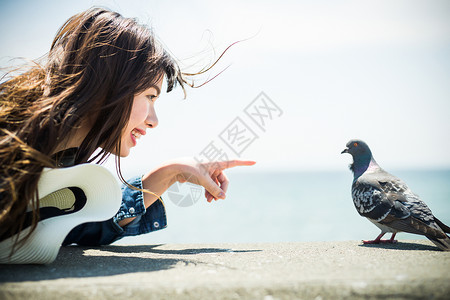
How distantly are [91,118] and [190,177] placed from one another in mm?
614

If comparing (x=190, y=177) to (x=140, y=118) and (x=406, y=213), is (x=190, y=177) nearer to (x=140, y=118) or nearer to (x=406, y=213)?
(x=140, y=118)

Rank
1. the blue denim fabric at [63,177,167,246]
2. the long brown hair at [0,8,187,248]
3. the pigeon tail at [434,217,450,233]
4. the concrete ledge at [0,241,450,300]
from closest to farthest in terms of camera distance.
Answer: the concrete ledge at [0,241,450,300] → the long brown hair at [0,8,187,248] → the blue denim fabric at [63,177,167,246] → the pigeon tail at [434,217,450,233]

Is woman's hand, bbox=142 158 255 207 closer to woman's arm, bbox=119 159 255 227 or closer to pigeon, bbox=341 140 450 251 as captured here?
woman's arm, bbox=119 159 255 227

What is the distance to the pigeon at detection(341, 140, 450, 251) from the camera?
2.18 metres

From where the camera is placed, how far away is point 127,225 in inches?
86.4

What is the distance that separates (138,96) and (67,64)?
0.39 metres

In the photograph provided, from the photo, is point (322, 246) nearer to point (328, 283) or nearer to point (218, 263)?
point (218, 263)

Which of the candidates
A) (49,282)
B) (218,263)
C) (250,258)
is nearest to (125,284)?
(49,282)

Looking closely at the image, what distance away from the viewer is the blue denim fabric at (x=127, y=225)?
2109mm

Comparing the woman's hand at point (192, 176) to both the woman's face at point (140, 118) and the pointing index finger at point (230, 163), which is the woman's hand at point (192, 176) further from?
the woman's face at point (140, 118)

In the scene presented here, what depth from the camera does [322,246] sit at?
222cm

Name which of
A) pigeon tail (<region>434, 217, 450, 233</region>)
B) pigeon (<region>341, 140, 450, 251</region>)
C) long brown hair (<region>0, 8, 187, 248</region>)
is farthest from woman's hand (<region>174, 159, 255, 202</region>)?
pigeon tail (<region>434, 217, 450, 233</region>)

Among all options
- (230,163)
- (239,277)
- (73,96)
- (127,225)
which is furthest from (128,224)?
(239,277)

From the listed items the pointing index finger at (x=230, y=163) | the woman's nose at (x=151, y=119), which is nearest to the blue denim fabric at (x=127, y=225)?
the woman's nose at (x=151, y=119)
